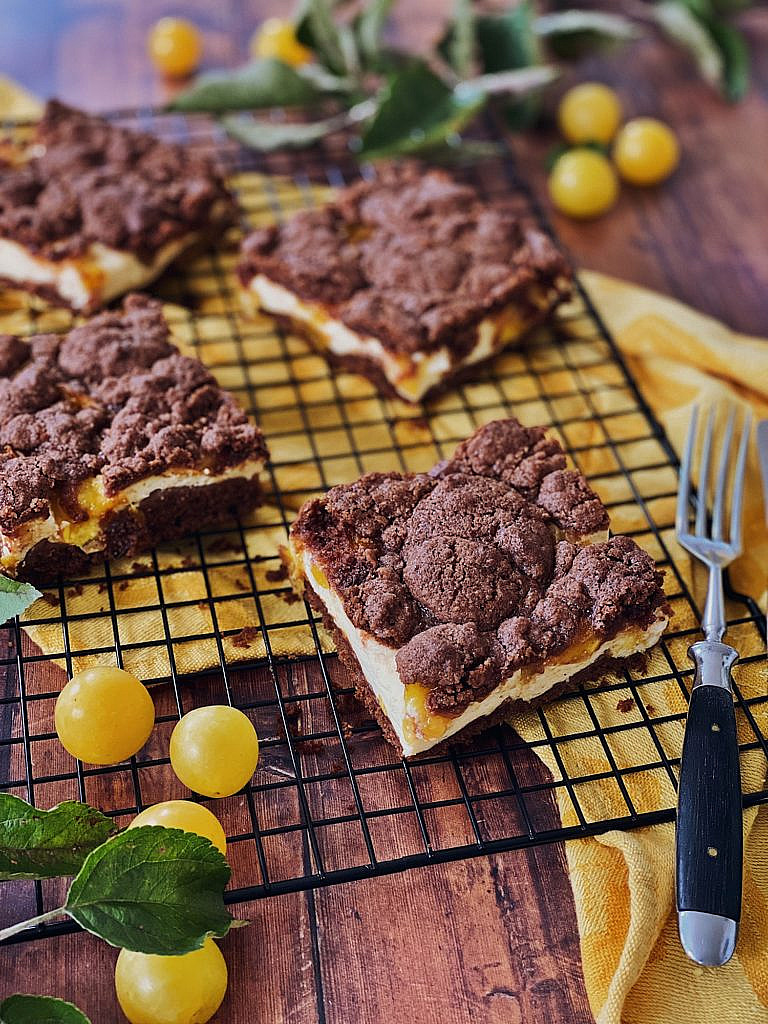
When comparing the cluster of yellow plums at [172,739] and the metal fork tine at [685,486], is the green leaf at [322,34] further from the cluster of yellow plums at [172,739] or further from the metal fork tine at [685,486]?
the cluster of yellow plums at [172,739]

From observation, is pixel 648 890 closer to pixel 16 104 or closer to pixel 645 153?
pixel 645 153

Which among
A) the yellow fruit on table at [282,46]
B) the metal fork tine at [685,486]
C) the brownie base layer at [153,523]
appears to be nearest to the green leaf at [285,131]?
the yellow fruit on table at [282,46]

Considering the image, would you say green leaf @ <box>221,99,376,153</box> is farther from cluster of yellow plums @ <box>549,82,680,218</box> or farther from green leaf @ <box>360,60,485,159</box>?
cluster of yellow plums @ <box>549,82,680,218</box>

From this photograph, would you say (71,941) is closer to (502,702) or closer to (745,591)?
(502,702)

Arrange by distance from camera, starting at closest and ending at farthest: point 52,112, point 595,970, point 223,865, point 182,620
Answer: point 223,865 → point 595,970 → point 182,620 → point 52,112

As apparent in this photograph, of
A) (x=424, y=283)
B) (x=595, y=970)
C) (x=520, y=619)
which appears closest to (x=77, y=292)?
(x=424, y=283)

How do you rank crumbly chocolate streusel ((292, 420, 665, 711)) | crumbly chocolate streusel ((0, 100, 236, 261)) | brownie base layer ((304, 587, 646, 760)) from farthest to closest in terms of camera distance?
1. crumbly chocolate streusel ((0, 100, 236, 261))
2. brownie base layer ((304, 587, 646, 760))
3. crumbly chocolate streusel ((292, 420, 665, 711))

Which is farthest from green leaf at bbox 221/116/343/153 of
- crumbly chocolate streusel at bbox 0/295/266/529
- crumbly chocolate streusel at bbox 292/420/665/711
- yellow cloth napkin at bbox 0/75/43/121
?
crumbly chocolate streusel at bbox 292/420/665/711
